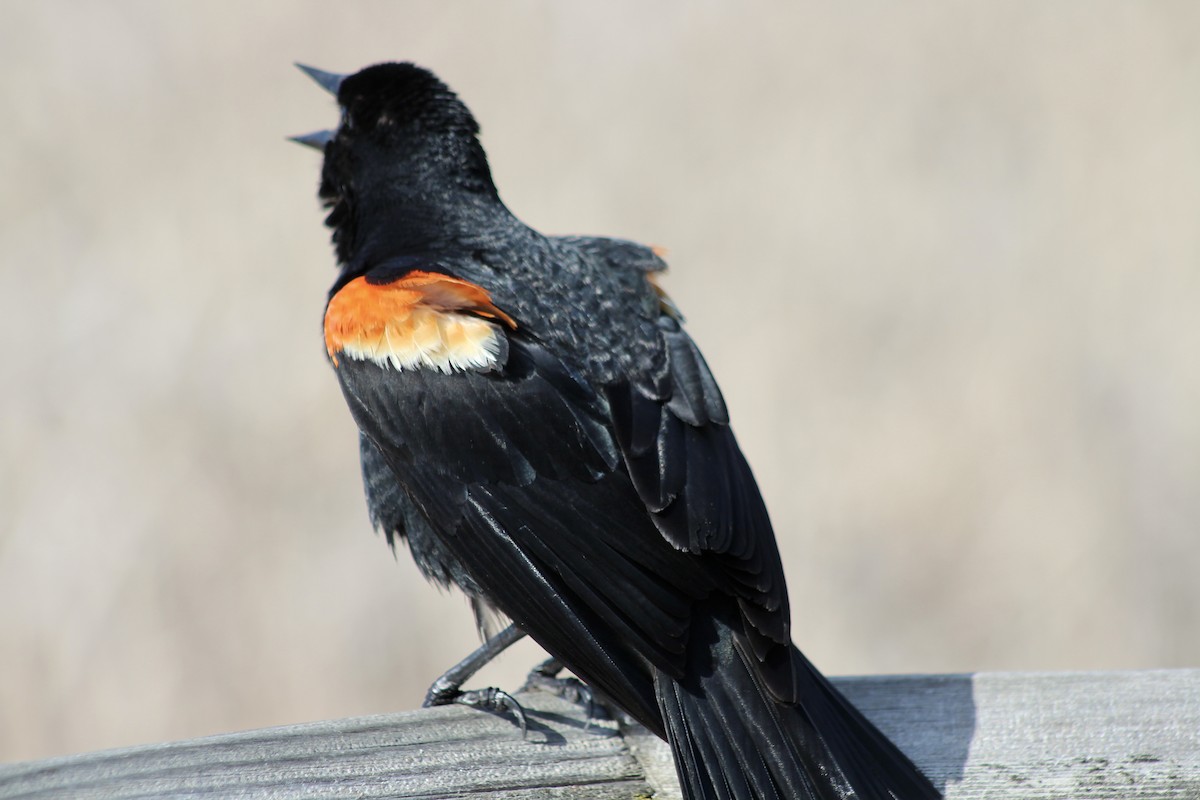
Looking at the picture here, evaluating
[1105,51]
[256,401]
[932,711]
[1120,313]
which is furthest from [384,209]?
[1105,51]

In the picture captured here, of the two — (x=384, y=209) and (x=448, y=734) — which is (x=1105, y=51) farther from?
(x=448, y=734)

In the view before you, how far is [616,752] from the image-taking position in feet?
7.27

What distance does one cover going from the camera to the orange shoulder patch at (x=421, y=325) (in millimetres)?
2467

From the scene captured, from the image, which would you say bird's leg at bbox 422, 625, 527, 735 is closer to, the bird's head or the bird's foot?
the bird's foot

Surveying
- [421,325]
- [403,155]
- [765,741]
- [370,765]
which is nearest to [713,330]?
[403,155]

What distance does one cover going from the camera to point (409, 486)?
8.11ft

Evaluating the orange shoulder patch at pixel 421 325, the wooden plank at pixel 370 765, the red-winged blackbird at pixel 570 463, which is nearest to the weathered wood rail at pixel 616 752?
the wooden plank at pixel 370 765

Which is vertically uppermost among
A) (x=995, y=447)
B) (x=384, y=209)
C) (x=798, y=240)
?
(x=798, y=240)

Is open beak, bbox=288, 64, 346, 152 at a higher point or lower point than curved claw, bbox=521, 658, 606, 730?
higher

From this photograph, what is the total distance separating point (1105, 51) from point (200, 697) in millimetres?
4188

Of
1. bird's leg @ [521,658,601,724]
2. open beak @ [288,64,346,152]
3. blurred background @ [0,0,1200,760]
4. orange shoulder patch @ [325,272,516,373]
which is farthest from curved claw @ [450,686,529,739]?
blurred background @ [0,0,1200,760]

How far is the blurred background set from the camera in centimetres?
457

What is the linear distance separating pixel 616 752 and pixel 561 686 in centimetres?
33

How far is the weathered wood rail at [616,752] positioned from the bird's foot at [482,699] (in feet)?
0.10
